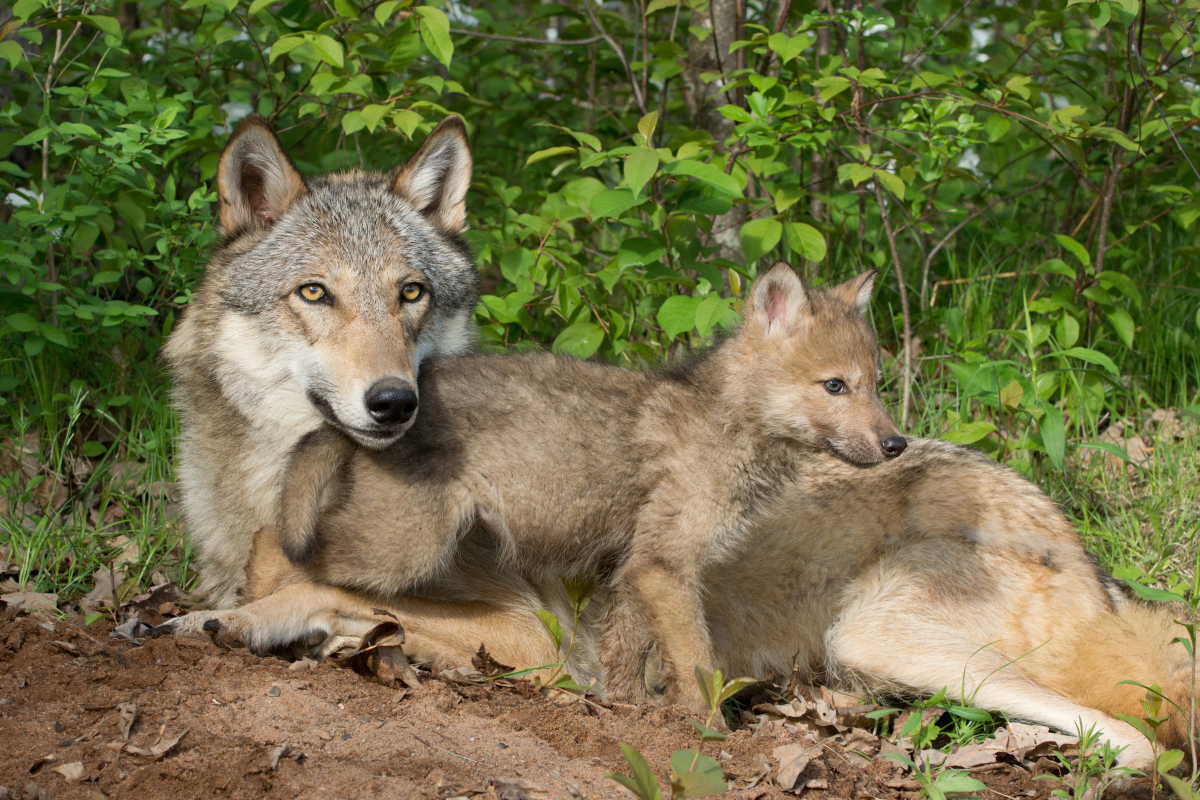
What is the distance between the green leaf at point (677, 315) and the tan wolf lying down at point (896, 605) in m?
0.83

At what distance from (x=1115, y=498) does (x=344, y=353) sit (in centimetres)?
397

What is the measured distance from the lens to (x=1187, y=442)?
5.00 m

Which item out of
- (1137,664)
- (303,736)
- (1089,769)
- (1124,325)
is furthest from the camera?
(1124,325)

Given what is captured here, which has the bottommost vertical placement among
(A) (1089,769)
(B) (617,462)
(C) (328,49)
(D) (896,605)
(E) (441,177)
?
(A) (1089,769)

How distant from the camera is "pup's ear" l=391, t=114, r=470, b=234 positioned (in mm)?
3855

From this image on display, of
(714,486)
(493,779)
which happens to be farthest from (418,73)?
(493,779)

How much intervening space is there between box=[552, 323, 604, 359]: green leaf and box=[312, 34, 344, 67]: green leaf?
61.9 inches

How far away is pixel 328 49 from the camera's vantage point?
13.0ft

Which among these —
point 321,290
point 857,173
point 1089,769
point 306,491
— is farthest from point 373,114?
point 1089,769

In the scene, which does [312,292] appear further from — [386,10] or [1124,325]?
[1124,325]

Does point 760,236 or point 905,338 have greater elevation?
point 760,236

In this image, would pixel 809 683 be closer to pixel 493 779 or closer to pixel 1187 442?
pixel 493 779

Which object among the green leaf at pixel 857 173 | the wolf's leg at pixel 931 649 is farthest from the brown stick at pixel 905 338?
the wolf's leg at pixel 931 649

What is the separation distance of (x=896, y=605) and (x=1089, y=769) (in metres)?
0.98
